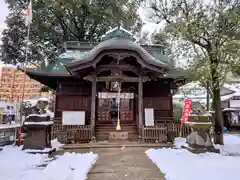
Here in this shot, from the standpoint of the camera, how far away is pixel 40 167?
5465 mm

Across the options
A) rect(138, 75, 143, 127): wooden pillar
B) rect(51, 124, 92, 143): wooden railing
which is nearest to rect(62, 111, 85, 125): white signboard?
rect(51, 124, 92, 143): wooden railing

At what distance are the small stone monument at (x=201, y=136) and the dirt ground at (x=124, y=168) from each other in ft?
6.28

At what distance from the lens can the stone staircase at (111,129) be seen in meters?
10.2

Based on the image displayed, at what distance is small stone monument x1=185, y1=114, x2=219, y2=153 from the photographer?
709 cm

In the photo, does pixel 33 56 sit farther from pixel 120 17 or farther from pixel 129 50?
pixel 129 50

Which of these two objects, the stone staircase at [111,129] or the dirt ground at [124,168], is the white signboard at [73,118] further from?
the dirt ground at [124,168]

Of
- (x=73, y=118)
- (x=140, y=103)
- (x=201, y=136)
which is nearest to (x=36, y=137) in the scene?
(x=73, y=118)

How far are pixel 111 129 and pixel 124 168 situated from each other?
18.5ft

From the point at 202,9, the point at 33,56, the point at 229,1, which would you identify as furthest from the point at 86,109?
the point at 33,56

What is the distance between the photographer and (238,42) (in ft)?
24.5

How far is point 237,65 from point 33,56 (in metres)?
19.1

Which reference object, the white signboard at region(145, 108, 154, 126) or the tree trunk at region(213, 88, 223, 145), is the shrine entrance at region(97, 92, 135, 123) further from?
the tree trunk at region(213, 88, 223, 145)

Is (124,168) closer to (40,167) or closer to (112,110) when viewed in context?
(40,167)

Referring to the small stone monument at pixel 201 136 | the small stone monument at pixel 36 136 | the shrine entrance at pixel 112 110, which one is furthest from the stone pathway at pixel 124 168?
the shrine entrance at pixel 112 110
